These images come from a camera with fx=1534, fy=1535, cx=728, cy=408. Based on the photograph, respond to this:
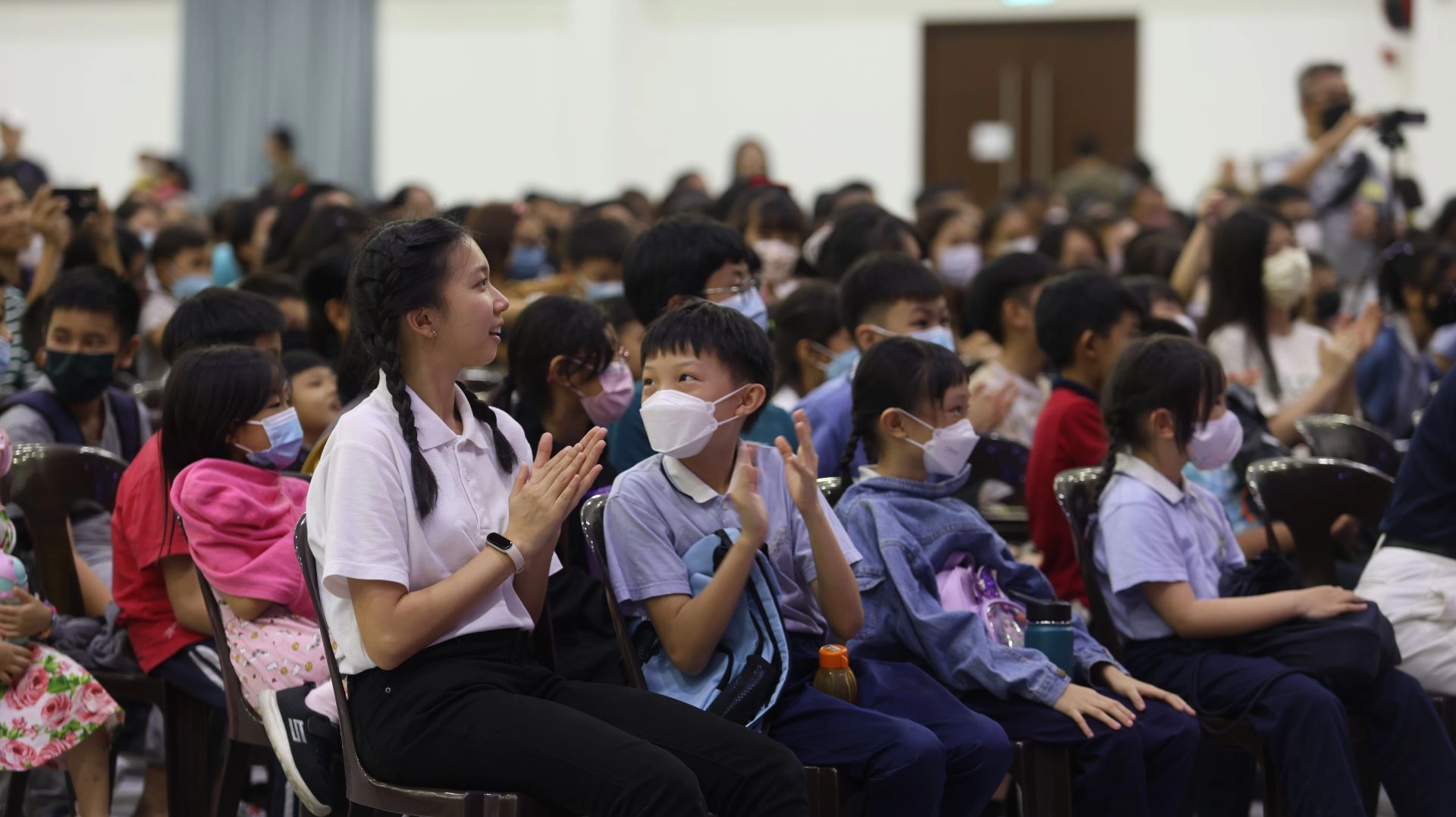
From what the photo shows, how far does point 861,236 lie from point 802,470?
7.07ft

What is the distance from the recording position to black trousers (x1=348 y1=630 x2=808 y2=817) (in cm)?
212

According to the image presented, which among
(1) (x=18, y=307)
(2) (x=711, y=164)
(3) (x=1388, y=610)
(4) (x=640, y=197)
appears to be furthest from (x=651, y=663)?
(2) (x=711, y=164)

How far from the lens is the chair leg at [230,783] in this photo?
264 cm

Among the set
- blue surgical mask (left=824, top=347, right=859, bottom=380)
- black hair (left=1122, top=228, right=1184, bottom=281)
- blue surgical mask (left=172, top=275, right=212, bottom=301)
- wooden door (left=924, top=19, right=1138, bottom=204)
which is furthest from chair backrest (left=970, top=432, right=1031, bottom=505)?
wooden door (left=924, top=19, right=1138, bottom=204)

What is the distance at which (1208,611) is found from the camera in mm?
2885

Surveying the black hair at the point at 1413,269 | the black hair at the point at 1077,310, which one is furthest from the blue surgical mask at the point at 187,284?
the black hair at the point at 1413,269

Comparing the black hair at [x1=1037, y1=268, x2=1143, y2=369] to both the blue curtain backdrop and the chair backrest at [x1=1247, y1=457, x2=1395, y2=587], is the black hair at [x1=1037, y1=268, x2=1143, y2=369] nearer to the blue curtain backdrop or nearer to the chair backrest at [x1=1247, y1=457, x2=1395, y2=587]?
the chair backrest at [x1=1247, y1=457, x2=1395, y2=587]

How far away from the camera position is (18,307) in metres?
4.23

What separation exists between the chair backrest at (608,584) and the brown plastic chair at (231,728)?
64 cm

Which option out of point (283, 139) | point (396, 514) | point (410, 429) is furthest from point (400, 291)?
point (283, 139)

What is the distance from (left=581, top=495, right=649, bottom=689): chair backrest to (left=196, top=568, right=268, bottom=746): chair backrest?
2.13ft

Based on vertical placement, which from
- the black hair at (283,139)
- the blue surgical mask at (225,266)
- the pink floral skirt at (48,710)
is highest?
the black hair at (283,139)

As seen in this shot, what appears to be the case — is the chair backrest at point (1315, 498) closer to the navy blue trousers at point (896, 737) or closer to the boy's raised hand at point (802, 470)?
the navy blue trousers at point (896, 737)

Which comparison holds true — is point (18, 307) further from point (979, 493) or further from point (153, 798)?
point (979, 493)
